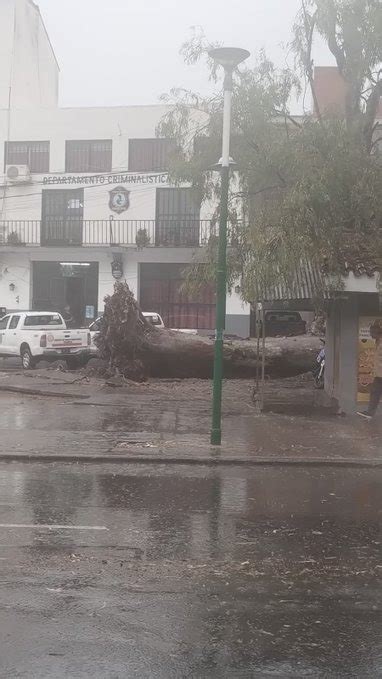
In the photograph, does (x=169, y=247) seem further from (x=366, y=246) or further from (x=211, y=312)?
(x=366, y=246)

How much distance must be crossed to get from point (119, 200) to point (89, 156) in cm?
235

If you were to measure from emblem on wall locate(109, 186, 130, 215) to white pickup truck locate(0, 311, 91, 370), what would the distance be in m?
8.47

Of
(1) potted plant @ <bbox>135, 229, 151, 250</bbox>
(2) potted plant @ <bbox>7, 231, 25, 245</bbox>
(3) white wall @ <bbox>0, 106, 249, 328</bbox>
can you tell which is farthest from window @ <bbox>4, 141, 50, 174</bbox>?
(1) potted plant @ <bbox>135, 229, 151, 250</bbox>

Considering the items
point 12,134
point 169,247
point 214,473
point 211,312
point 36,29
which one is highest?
point 36,29

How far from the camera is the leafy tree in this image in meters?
10.8

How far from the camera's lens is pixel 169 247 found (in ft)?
90.8

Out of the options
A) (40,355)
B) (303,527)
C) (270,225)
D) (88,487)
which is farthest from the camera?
(40,355)

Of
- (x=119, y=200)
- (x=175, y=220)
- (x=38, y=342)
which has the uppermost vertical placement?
(x=119, y=200)

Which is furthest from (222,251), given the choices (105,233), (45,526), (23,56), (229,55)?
(23,56)

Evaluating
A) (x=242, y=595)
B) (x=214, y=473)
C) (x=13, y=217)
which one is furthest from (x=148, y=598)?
(x=13, y=217)

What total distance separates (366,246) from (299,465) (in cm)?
451

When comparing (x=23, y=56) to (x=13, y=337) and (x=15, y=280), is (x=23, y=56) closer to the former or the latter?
(x=15, y=280)

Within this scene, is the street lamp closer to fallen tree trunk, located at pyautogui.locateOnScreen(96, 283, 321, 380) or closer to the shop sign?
the shop sign

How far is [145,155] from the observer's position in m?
28.4
